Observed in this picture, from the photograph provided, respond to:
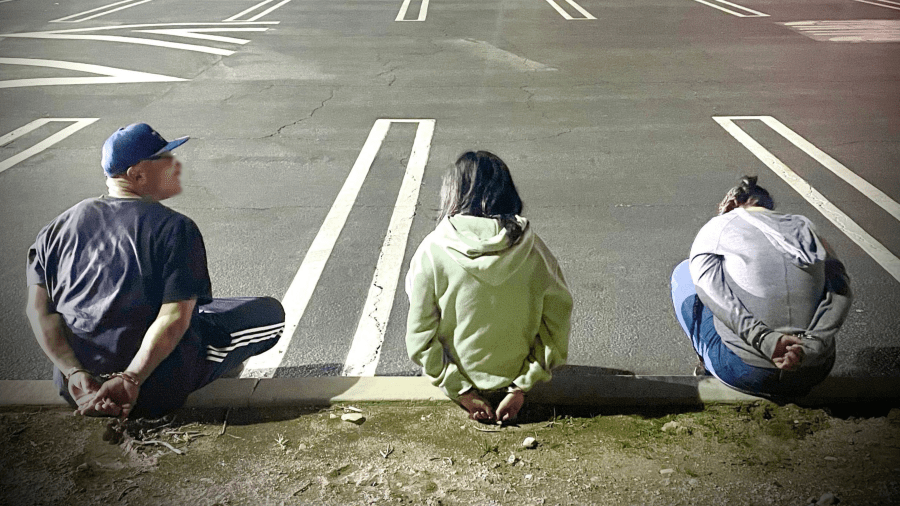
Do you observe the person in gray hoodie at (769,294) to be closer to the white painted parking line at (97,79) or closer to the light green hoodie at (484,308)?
the light green hoodie at (484,308)

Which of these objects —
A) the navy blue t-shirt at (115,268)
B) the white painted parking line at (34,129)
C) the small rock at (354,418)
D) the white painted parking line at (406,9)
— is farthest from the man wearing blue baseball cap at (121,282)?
the white painted parking line at (406,9)

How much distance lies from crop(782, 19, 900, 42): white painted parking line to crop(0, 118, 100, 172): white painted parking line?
41.8ft

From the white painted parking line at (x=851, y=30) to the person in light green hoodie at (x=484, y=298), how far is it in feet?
43.9

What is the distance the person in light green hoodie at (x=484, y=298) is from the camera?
11.1 ft

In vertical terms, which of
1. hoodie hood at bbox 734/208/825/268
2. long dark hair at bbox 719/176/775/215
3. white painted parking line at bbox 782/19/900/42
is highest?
long dark hair at bbox 719/176/775/215

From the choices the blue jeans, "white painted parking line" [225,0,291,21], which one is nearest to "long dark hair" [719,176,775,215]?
the blue jeans

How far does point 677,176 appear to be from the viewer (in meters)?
7.52

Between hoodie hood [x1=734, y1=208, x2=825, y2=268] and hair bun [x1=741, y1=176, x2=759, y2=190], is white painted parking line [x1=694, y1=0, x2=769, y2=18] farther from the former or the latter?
hoodie hood [x1=734, y1=208, x2=825, y2=268]

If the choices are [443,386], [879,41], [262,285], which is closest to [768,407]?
[443,386]

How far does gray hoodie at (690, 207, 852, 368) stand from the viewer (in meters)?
3.49

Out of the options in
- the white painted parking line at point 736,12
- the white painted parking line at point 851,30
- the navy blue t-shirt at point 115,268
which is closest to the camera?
the navy blue t-shirt at point 115,268

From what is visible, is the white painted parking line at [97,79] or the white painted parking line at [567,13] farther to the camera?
the white painted parking line at [567,13]

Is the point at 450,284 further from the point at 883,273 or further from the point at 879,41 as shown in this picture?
the point at 879,41

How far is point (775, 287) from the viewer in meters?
3.50
